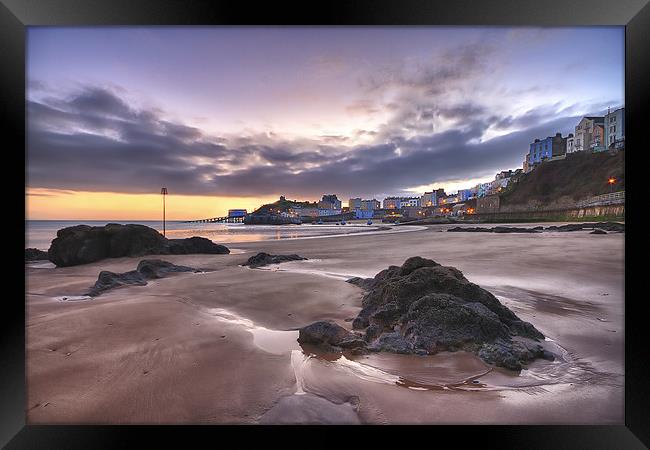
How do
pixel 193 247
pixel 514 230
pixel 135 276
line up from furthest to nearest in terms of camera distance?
1. pixel 514 230
2. pixel 193 247
3. pixel 135 276

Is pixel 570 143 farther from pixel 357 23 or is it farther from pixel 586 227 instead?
pixel 357 23

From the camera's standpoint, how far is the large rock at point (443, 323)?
186 cm

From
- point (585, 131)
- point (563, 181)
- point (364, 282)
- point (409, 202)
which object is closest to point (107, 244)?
point (364, 282)

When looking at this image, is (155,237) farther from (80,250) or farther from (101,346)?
(101,346)

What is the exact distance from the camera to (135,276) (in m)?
3.86

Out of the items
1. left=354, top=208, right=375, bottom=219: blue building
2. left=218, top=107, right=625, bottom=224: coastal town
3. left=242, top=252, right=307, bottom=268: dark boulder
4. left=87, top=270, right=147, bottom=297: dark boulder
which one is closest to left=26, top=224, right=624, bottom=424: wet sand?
left=87, top=270, right=147, bottom=297: dark boulder

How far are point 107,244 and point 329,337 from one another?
5771 millimetres

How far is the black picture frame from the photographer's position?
1610 millimetres

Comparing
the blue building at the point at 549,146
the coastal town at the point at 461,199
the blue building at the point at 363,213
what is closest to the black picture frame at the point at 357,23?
the coastal town at the point at 461,199

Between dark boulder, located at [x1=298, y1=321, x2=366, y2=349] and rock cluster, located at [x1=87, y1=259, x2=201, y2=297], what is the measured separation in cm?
303

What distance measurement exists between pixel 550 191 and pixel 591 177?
3.28 m

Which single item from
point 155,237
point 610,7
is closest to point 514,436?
point 610,7

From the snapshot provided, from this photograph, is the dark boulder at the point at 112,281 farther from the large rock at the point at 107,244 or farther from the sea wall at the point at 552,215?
the sea wall at the point at 552,215

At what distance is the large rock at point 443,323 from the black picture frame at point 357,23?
50 centimetres
